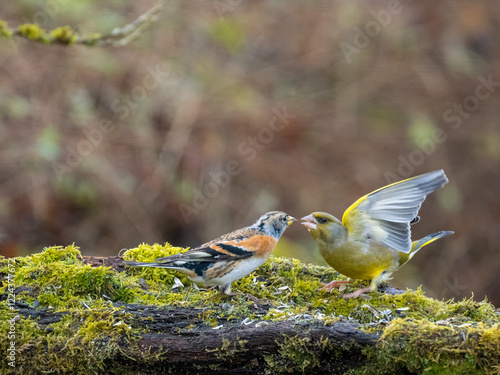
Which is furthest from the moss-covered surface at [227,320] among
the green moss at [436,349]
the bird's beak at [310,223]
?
Answer: the bird's beak at [310,223]

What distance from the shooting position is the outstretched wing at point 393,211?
4.69 m

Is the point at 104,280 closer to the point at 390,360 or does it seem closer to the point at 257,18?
the point at 390,360

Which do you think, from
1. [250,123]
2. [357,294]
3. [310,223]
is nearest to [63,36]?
[310,223]

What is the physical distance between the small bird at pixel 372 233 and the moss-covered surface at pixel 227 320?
0.23 m

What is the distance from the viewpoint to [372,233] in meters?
4.98

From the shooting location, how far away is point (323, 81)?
11.6 meters

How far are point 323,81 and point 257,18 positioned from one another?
5.68ft

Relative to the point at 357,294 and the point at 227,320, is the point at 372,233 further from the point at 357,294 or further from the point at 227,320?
the point at 227,320

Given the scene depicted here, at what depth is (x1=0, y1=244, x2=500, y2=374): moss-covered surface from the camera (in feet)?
12.0

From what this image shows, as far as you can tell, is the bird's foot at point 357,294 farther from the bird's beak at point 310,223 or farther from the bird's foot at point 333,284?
the bird's beak at point 310,223

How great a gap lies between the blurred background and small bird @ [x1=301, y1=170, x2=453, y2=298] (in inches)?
175

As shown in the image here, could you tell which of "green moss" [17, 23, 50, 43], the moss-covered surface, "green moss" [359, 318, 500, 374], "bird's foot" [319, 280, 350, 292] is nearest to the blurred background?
"bird's foot" [319, 280, 350, 292]

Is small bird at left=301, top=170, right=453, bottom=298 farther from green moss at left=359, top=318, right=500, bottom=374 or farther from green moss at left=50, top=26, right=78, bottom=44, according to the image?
green moss at left=50, top=26, right=78, bottom=44

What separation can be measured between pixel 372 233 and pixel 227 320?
147cm
